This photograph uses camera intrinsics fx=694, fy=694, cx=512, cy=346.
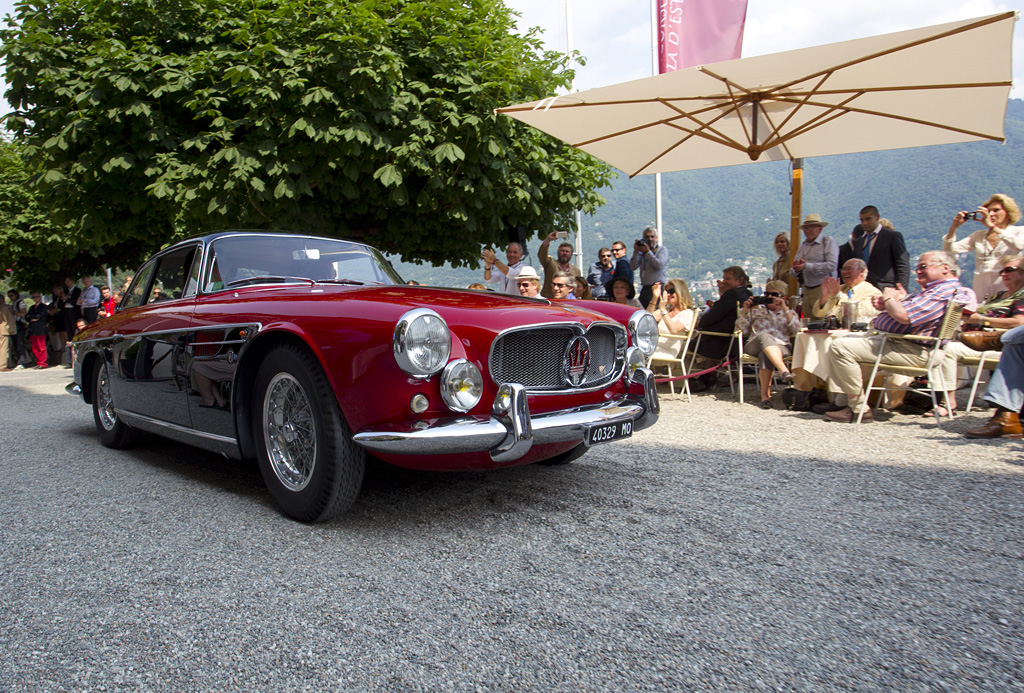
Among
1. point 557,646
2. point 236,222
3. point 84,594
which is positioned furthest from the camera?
point 236,222

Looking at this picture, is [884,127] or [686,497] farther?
[884,127]

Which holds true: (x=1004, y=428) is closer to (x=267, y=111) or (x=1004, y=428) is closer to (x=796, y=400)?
(x=796, y=400)

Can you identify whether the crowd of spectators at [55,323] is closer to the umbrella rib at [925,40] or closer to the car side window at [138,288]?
the car side window at [138,288]

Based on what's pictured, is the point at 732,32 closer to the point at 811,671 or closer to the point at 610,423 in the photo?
the point at 610,423

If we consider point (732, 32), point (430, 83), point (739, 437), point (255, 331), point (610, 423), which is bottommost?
point (739, 437)

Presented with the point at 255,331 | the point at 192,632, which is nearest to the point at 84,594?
the point at 192,632

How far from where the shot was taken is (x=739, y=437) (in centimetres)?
556

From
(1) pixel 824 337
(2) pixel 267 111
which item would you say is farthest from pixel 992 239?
(2) pixel 267 111

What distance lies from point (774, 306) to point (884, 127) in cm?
220

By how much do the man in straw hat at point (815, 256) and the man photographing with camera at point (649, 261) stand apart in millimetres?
2001

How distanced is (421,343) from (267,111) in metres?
8.19

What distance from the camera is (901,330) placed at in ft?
19.4

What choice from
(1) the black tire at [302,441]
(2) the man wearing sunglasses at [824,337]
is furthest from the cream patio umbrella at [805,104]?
(1) the black tire at [302,441]

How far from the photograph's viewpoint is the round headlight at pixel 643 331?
4098 millimetres
